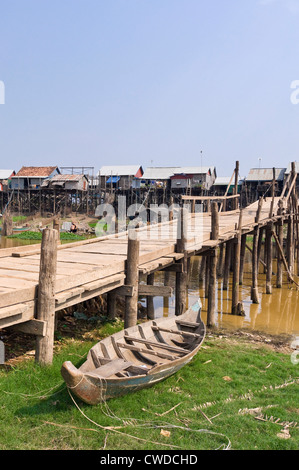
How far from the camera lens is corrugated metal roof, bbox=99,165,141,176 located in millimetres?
48019

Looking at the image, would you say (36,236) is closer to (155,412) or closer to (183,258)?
(183,258)

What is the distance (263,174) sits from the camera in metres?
44.9

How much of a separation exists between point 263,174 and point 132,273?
4057cm

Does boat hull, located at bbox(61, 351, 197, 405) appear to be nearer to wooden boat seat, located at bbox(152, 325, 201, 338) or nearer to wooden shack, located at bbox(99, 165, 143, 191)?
wooden boat seat, located at bbox(152, 325, 201, 338)

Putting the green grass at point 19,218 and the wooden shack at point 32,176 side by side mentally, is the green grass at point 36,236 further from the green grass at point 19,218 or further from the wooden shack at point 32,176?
the wooden shack at point 32,176

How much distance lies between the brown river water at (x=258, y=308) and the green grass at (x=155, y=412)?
497cm

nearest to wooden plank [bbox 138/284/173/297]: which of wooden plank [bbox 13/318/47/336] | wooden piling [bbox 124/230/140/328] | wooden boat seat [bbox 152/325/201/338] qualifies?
wooden piling [bbox 124/230/140/328]

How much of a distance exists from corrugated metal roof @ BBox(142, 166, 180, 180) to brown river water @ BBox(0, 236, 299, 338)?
31080 mm

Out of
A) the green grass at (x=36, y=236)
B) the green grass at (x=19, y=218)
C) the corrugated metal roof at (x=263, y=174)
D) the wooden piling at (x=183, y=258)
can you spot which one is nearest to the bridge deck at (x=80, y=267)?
the wooden piling at (x=183, y=258)

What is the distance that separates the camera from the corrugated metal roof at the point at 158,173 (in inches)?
1872

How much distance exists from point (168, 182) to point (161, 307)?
35.1 m

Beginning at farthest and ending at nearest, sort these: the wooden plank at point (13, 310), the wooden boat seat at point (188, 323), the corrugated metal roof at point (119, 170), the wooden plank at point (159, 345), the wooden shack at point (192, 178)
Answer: the corrugated metal roof at point (119, 170) < the wooden shack at point (192, 178) < the wooden boat seat at point (188, 323) < the wooden plank at point (159, 345) < the wooden plank at point (13, 310)
